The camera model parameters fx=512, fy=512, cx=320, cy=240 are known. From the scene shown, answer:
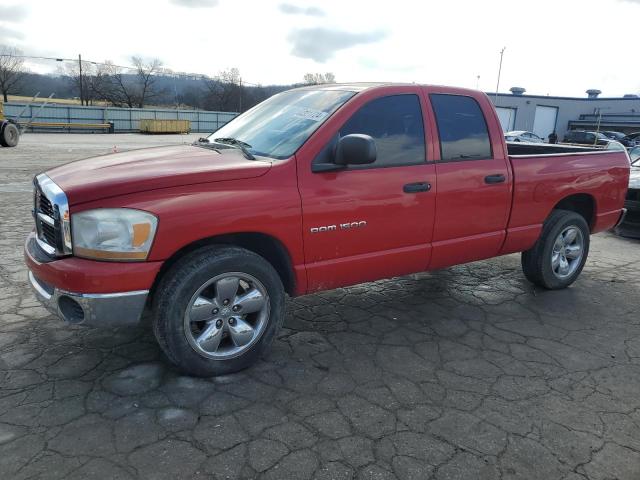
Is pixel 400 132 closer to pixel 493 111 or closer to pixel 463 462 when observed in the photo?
pixel 493 111

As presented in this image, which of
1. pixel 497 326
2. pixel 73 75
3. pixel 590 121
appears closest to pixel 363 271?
pixel 497 326

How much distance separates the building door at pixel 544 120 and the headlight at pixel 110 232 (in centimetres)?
5537

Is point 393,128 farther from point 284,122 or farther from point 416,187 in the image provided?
point 284,122

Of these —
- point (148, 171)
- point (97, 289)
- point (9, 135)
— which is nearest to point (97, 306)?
point (97, 289)

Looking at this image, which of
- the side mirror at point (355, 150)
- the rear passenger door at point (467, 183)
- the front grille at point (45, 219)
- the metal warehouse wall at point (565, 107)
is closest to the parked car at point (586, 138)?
the metal warehouse wall at point (565, 107)

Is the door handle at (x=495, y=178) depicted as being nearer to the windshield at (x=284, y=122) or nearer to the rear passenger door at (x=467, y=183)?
the rear passenger door at (x=467, y=183)

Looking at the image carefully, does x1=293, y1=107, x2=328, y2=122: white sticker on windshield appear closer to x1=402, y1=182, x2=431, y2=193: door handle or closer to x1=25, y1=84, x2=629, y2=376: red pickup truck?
x1=25, y1=84, x2=629, y2=376: red pickup truck

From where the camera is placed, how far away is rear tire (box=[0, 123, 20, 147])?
66.7ft

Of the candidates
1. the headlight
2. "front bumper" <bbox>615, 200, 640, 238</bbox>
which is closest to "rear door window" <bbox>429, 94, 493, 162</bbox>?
the headlight

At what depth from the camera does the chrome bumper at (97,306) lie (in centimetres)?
287

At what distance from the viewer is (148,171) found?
316 cm

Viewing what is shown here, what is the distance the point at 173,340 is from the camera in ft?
10.2

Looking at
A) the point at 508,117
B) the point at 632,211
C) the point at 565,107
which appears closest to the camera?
the point at 632,211

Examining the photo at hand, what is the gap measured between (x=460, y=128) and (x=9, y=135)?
21.7 metres
